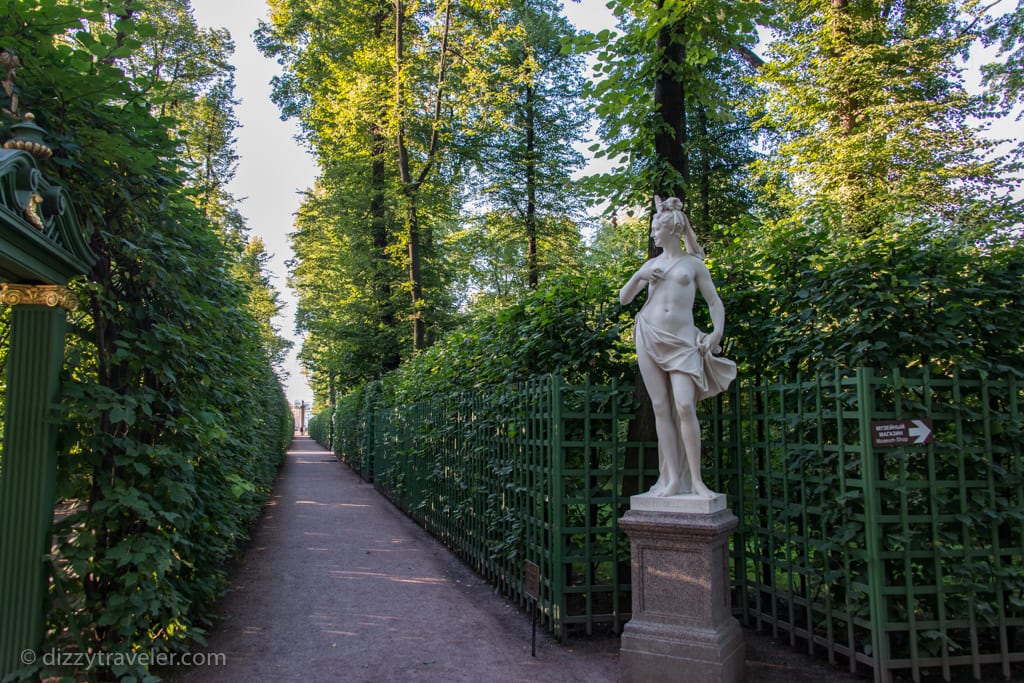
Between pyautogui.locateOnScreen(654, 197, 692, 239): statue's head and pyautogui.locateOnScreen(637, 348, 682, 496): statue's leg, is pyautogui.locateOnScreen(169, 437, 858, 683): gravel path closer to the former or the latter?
pyautogui.locateOnScreen(637, 348, 682, 496): statue's leg

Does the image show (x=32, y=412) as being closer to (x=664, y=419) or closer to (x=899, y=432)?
(x=664, y=419)

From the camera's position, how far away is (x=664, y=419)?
4547mm

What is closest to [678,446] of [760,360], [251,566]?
[760,360]

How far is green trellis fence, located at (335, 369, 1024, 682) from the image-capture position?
4.04m

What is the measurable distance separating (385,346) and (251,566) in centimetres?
1235

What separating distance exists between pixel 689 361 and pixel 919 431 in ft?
5.07

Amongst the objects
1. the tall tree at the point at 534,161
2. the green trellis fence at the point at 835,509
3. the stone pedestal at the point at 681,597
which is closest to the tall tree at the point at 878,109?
the tall tree at the point at 534,161

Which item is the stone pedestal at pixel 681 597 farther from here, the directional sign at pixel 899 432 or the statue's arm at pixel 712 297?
the statue's arm at pixel 712 297

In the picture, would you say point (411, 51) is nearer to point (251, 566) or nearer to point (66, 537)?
point (251, 566)

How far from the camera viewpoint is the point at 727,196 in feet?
61.5

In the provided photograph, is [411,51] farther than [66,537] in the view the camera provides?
Yes

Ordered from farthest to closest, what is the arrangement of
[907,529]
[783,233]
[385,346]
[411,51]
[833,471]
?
[385,346], [411,51], [783,233], [833,471], [907,529]

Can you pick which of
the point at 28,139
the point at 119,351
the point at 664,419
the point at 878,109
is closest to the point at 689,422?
the point at 664,419

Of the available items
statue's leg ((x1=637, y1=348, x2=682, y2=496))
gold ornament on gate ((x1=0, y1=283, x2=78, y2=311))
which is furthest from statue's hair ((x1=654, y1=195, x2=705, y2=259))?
gold ornament on gate ((x1=0, y1=283, x2=78, y2=311))
